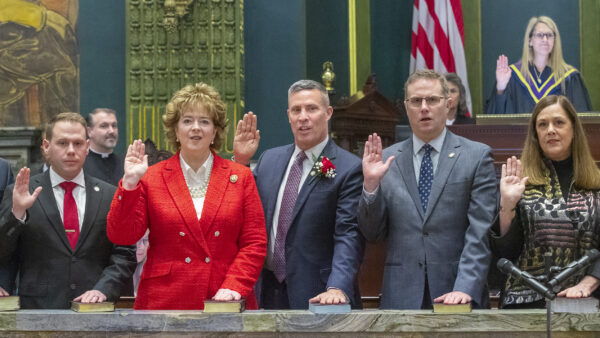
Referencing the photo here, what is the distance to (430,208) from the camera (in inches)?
→ 135

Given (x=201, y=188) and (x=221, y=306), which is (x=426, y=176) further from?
(x=221, y=306)

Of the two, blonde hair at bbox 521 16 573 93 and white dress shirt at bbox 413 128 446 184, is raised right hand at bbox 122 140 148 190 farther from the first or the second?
blonde hair at bbox 521 16 573 93

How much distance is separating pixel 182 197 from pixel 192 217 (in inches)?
3.9

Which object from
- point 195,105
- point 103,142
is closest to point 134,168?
point 195,105

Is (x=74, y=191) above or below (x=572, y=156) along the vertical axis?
below

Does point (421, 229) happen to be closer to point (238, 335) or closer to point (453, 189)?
point (453, 189)

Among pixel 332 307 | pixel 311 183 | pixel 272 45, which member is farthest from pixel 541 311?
pixel 272 45

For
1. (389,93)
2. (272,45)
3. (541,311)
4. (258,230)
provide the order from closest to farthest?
1. (541,311)
2. (258,230)
3. (272,45)
4. (389,93)

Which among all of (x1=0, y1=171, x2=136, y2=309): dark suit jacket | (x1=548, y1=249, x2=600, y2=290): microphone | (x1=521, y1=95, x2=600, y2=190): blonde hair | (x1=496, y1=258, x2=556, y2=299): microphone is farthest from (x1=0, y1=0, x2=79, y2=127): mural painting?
(x1=548, y1=249, x2=600, y2=290): microphone

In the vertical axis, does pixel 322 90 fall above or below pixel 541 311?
above

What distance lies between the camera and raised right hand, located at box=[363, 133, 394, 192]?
3332 mm

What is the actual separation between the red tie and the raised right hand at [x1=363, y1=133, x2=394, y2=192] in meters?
1.25

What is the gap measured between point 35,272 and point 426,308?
1.61 m

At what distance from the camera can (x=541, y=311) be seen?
303 centimetres
